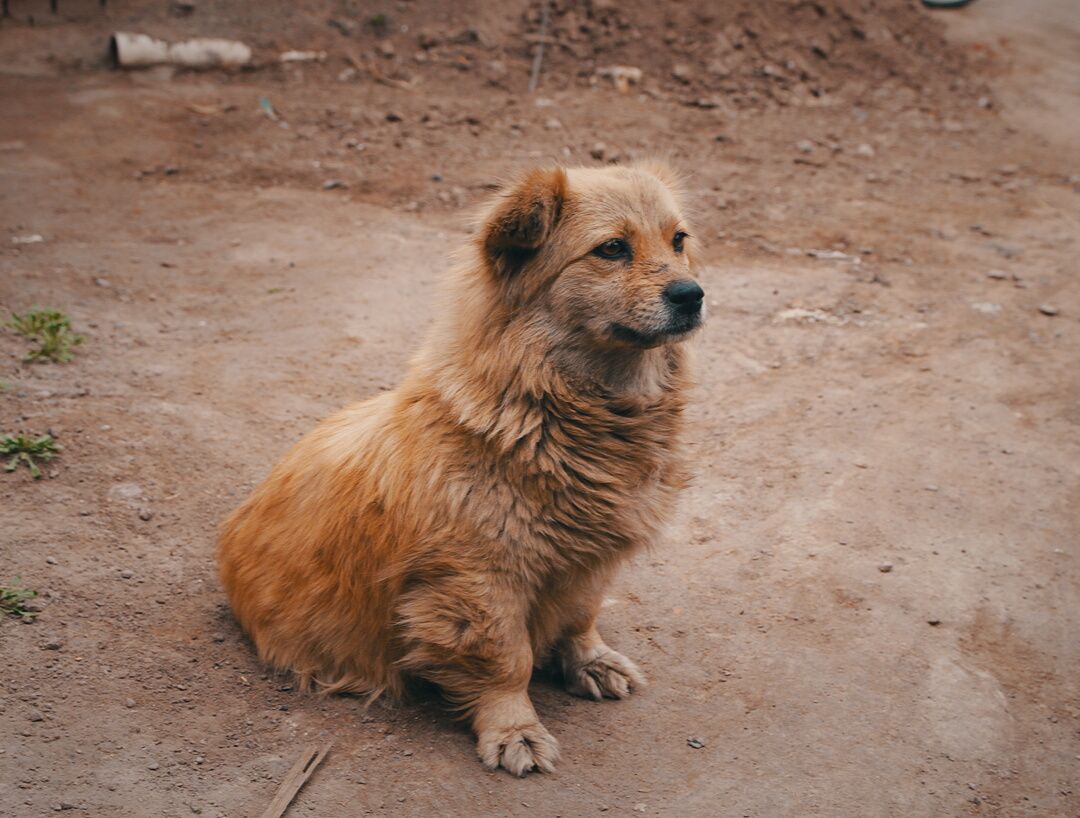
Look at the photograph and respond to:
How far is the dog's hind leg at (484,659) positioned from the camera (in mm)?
3205

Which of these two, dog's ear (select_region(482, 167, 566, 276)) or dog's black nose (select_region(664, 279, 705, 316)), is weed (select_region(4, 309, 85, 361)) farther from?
dog's black nose (select_region(664, 279, 705, 316))

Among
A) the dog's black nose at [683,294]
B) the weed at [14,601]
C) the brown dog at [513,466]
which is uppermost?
the dog's black nose at [683,294]

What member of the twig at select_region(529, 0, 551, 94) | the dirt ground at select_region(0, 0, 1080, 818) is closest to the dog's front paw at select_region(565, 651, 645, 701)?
the dirt ground at select_region(0, 0, 1080, 818)

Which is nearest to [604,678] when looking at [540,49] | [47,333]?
[47,333]

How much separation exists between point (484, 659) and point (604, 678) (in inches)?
28.7

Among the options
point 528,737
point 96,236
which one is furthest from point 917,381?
point 96,236

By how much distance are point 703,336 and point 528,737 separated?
382 cm

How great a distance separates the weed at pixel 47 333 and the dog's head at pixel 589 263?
3.25m

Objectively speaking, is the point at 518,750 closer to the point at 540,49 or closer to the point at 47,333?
the point at 47,333

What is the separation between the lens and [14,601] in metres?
3.61

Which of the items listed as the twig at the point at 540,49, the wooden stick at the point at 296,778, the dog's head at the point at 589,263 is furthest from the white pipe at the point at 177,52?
the wooden stick at the point at 296,778

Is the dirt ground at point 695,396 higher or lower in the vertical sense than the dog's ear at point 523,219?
lower

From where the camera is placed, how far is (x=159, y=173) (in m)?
8.52

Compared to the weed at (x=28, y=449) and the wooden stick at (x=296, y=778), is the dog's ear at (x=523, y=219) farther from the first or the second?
the weed at (x=28, y=449)
